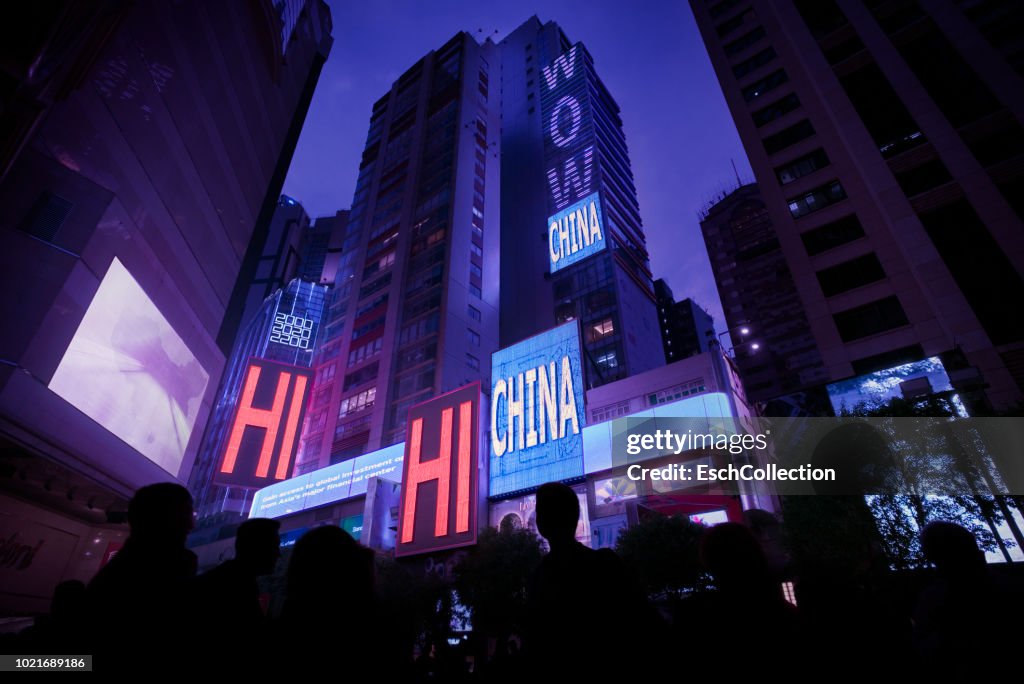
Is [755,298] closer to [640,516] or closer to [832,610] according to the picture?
[640,516]

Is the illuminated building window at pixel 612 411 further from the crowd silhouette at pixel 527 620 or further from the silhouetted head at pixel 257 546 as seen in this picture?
the silhouetted head at pixel 257 546

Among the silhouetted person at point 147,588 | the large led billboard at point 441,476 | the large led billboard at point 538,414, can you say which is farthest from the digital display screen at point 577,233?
the silhouetted person at point 147,588

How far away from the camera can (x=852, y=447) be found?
55.8 ft

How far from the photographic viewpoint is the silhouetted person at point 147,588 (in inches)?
100.0

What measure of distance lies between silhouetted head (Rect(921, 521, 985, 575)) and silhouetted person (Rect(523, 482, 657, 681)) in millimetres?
2928

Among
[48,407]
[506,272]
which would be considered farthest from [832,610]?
[506,272]

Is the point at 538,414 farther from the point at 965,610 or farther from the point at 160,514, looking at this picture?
the point at 160,514

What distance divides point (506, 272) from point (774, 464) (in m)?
52.6

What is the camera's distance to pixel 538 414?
28891 mm

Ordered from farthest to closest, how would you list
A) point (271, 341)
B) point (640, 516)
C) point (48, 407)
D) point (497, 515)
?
point (271, 341) → point (497, 515) → point (640, 516) → point (48, 407)

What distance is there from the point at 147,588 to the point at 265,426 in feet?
93.3

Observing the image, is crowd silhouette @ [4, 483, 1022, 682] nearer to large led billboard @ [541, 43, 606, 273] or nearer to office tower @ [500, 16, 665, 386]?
office tower @ [500, 16, 665, 386]

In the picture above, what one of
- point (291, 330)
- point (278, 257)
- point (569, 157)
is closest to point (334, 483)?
point (291, 330)

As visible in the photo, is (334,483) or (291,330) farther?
(291,330)
